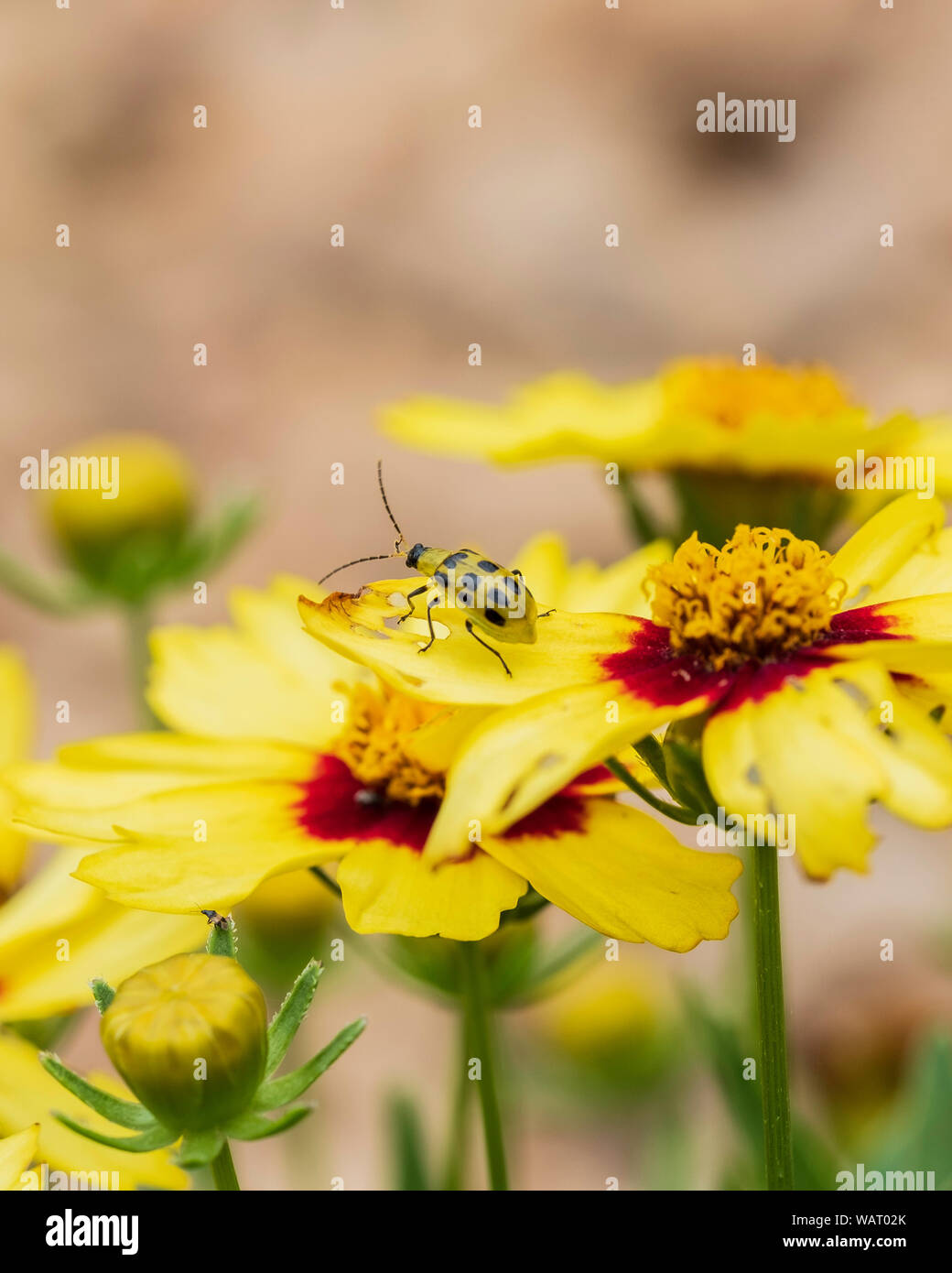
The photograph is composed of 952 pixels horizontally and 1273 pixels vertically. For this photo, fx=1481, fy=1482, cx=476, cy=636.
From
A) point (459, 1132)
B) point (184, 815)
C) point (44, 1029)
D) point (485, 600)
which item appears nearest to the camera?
point (485, 600)

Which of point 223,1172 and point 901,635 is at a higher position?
point 901,635

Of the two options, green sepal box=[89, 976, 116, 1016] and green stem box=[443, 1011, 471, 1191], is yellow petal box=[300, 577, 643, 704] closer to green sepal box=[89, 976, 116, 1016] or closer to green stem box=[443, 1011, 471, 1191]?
green sepal box=[89, 976, 116, 1016]

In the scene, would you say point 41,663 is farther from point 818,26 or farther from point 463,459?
point 818,26

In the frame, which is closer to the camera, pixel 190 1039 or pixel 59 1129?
pixel 190 1039

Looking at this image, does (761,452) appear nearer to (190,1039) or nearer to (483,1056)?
(483,1056)

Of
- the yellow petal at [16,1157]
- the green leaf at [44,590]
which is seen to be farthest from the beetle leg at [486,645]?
the green leaf at [44,590]

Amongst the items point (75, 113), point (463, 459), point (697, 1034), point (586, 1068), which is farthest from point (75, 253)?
point (697, 1034)

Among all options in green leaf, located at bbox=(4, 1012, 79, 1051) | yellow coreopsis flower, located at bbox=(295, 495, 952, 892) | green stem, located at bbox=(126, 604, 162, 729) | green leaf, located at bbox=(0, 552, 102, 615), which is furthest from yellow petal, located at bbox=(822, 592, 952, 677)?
green leaf, located at bbox=(0, 552, 102, 615)

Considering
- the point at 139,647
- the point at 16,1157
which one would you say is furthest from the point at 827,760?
the point at 139,647
